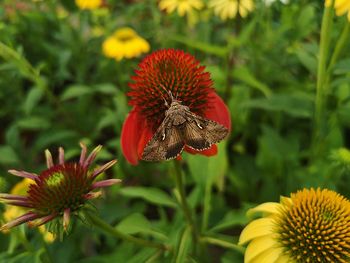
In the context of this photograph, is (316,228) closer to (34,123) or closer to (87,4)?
(34,123)

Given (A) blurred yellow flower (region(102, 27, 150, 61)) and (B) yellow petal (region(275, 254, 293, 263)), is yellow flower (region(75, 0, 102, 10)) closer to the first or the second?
(A) blurred yellow flower (region(102, 27, 150, 61))

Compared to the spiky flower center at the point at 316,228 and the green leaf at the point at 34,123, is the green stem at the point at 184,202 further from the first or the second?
the green leaf at the point at 34,123

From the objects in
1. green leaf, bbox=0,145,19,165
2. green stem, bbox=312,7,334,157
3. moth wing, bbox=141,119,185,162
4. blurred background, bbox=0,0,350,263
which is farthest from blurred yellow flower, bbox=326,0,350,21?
green leaf, bbox=0,145,19,165

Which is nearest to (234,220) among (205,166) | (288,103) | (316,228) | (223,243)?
(223,243)

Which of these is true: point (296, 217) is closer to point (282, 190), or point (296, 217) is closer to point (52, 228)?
point (52, 228)

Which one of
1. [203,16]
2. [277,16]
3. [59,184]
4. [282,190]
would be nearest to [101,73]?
[203,16]

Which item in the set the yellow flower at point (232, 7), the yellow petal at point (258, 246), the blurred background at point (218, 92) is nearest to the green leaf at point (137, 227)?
the blurred background at point (218, 92)
